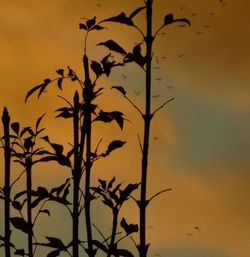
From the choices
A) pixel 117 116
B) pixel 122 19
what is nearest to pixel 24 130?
pixel 117 116

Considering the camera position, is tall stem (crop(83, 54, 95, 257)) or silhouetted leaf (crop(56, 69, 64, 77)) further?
silhouetted leaf (crop(56, 69, 64, 77))

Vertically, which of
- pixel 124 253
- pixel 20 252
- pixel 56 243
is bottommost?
pixel 20 252

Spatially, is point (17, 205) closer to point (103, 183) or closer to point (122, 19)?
point (103, 183)

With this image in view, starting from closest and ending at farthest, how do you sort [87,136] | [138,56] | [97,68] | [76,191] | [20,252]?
[76,191], [87,136], [138,56], [97,68], [20,252]

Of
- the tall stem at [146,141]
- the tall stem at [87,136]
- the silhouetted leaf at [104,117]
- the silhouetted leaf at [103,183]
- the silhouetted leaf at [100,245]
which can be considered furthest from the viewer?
the silhouetted leaf at [103,183]

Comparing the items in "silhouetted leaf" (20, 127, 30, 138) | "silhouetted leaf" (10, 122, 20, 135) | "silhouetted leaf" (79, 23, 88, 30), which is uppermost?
"silhouetted leaf" (79, 23, 88, 30)

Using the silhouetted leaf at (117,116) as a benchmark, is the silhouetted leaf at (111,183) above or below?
below

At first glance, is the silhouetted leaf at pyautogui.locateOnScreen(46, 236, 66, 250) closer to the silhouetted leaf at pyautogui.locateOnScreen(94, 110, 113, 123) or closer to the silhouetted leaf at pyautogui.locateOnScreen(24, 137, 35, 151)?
the silhouetted leaf at pyautogui.locateOnScreen(94, 110, 113, 123)

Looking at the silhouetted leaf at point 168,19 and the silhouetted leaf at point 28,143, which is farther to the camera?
the silhouetted leaf at point 28,143

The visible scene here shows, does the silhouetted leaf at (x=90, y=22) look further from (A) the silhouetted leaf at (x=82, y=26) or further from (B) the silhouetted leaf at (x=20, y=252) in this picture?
(B) the silhouetted leaf at (x=20, y=252)

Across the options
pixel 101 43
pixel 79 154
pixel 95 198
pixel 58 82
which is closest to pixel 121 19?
pixel 101 43

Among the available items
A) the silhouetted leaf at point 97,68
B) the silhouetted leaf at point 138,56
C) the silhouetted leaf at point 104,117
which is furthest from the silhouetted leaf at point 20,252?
the silhouetted leaf at point 138,56

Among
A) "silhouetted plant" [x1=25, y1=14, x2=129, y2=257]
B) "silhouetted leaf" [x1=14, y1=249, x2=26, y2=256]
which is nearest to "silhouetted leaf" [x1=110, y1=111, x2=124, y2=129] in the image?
"silhouetted plant" [x1=25, y1=14, x2=129, y2=257]

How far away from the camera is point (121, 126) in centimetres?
496
